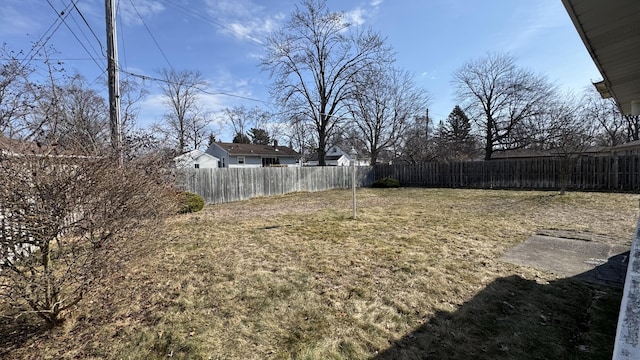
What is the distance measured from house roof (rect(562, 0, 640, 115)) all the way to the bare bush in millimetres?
3842

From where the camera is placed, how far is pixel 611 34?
2258 millimetres

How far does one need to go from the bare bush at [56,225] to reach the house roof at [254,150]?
3063 centimetres

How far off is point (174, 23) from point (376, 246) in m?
9.30

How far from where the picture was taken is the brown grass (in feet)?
7.61

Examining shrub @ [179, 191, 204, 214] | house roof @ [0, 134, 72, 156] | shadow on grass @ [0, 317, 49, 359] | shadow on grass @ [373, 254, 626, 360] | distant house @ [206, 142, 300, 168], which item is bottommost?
shadow on grass @ [373, 254, 626, 360]

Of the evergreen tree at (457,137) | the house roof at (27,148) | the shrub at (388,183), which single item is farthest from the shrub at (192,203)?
the evergreen tree at (457,137)

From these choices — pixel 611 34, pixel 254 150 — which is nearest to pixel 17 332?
pixel 611 34

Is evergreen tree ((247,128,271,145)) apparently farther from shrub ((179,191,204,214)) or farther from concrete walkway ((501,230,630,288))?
concrete walkway ((501,230,630,288))

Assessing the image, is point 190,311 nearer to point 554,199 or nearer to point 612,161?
point 554,199

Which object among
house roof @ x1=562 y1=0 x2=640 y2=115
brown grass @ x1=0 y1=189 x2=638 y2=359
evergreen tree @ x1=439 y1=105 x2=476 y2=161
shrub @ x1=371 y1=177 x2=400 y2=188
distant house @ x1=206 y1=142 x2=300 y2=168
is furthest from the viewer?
distant house @ x1=206 y1=142 x2=300 y2=168

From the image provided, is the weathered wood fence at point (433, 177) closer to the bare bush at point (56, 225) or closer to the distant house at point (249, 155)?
the bare bush at point (56, 225)

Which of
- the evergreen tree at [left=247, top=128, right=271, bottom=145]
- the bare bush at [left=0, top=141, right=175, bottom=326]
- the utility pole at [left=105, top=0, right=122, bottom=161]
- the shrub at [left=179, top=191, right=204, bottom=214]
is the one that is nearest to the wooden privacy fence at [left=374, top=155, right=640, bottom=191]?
the shrub at [left=179, top=191, right=204, bottom=214]

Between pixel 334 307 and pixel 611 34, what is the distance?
11.1 feet

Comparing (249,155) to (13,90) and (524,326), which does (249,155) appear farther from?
(524,326)
